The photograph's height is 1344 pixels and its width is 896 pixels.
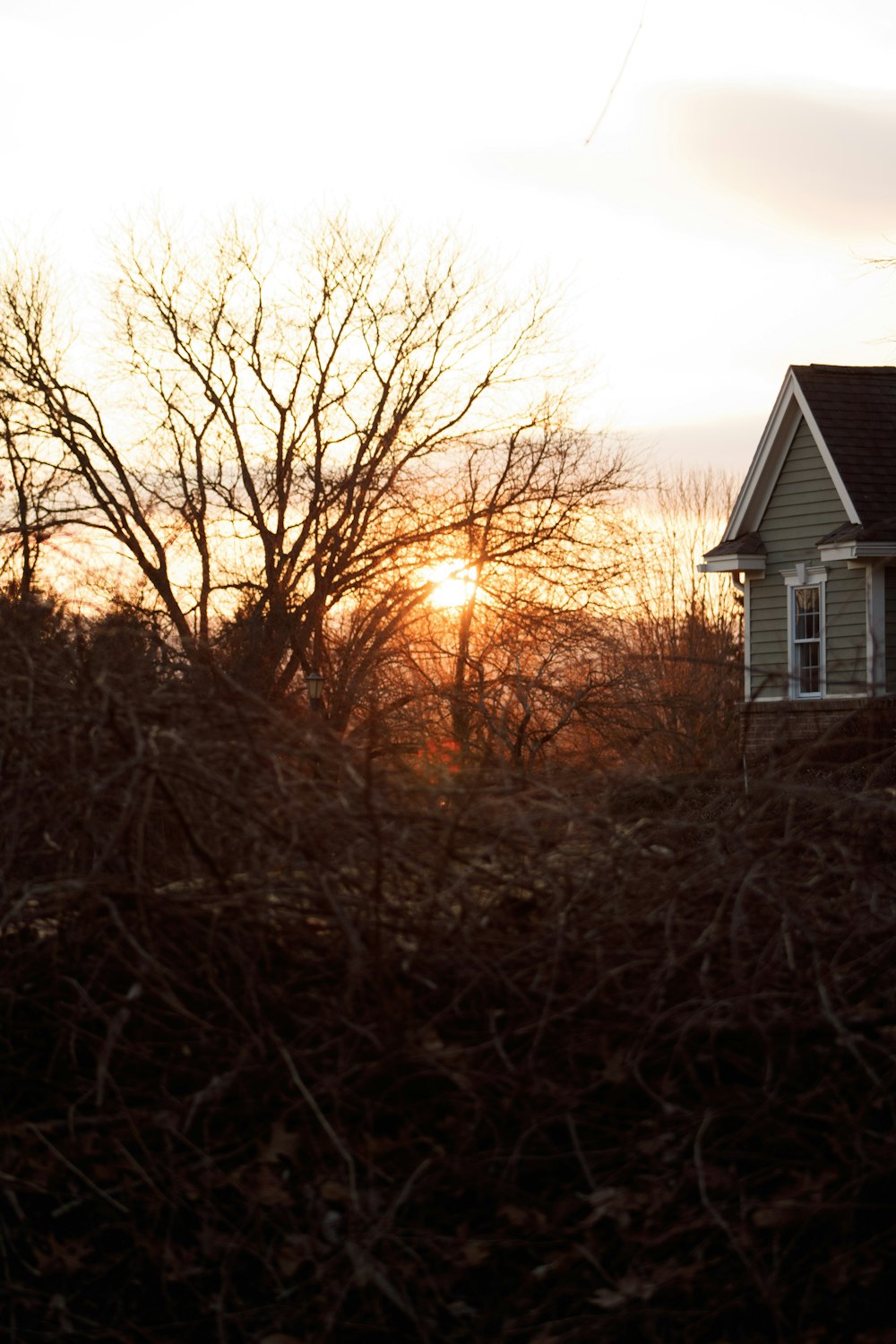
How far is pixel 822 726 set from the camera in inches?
646

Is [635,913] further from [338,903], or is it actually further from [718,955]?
[338,903]

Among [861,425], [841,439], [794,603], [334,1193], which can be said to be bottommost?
[334,1193]

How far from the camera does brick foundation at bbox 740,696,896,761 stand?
5.14 meters

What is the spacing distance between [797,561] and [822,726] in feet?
22.9

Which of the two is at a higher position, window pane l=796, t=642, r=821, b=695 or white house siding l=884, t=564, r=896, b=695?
white house siding l=884, t=564, r=896, b=695

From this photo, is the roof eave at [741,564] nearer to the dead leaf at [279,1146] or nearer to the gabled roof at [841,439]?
the gabled roof at [841,439]

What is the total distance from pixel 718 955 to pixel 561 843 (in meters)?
0.55

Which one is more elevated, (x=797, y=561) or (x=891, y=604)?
(x=797, y=561)

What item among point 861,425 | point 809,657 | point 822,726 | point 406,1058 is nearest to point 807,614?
point 809,657

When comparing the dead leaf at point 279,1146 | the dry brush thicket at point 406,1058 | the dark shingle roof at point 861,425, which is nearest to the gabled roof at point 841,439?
the dark shingle roof at point 861,425

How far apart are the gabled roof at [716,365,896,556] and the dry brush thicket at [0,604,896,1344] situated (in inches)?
686

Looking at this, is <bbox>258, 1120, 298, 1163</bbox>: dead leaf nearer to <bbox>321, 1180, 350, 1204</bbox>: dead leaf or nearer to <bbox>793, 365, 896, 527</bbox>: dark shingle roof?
<bbox>321, 1180, 350, 1204</bbox>: dead leaf

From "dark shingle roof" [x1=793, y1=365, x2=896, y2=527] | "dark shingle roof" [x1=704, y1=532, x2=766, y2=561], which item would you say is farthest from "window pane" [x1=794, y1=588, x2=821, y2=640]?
"dark shingle roof" [x1=793, y1=365, x2=896, y2=527]

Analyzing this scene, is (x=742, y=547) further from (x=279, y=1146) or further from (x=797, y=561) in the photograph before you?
(x=279, y=1146)
